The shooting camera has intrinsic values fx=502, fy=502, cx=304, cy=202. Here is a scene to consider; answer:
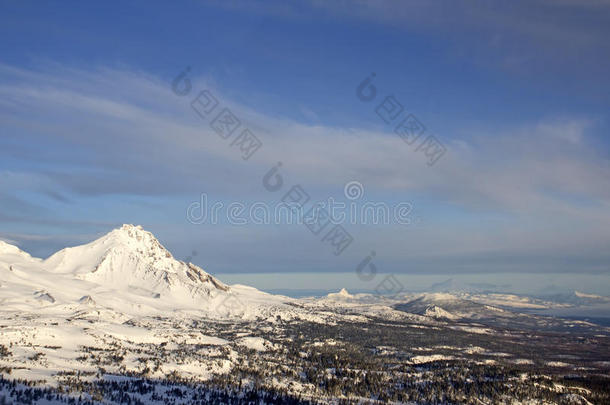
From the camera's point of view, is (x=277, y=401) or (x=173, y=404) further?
(x=277, y=401)

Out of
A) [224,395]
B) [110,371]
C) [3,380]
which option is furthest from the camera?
[110,371]

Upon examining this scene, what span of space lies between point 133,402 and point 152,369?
49.7 meters

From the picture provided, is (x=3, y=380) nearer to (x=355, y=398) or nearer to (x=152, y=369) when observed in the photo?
(x=152, y=369)

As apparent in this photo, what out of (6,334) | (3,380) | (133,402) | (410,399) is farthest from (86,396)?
(410,399)

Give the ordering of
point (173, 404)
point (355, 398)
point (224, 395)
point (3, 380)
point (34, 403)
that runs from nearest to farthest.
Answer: point (34, 403) < point (3, 380) < point (173, 404) < point (224, 395) < point (355, 398)

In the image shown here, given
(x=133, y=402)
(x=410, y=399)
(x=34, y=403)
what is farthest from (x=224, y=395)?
(x=410, y=399)

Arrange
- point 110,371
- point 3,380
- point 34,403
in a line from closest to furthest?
1. point 34,403
2. point 3,380
3. point 110,371

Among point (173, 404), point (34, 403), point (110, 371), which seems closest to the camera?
point (34, 403)

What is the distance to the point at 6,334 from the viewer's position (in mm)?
199625

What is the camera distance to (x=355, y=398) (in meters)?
189

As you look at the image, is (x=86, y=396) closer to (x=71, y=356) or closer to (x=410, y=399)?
(x=71, y=356)

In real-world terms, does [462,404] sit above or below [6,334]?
below

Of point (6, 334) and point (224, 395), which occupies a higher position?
point (6, 334)

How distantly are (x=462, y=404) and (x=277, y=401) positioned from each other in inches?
2868
